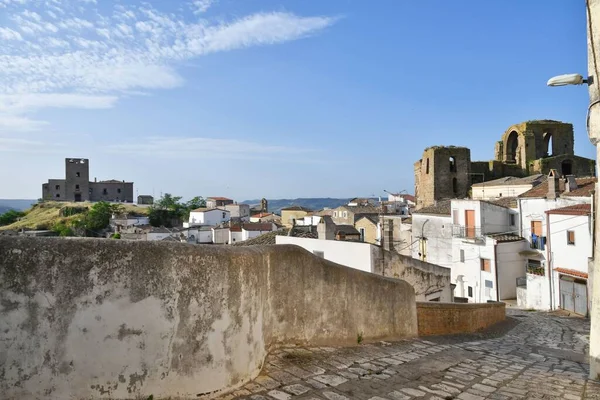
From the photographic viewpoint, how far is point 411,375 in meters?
6.16

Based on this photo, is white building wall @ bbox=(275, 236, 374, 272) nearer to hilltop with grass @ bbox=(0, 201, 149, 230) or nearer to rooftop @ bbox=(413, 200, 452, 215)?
rooftop @ bbox=(413, 200, 452, 215)

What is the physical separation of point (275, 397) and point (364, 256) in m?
11.5

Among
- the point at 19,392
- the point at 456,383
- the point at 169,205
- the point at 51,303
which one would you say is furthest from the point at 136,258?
the point at 169,205

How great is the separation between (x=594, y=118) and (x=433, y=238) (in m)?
31.7

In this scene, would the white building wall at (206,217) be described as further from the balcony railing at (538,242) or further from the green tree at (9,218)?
the balcony railing at (538,242)

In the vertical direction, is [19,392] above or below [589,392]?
above

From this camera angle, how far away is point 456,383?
5.99m

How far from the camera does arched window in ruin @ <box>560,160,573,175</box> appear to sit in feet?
171

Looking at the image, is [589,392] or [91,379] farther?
[589,392]

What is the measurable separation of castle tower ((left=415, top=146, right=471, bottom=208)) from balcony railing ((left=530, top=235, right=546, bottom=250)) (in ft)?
82.7

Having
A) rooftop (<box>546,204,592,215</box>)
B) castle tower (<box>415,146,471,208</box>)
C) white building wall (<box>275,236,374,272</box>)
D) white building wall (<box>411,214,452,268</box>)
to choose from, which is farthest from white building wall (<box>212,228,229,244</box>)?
white building wall (<box>275,236,374,272</box>)

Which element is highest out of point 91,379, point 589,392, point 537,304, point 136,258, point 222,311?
point 136,258

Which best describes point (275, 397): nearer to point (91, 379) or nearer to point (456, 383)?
point (91, 379)

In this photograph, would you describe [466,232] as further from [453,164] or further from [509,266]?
[453,164]
